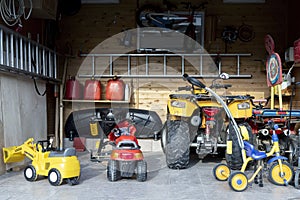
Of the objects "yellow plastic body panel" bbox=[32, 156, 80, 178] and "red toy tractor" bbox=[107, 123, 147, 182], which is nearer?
"yellow plastic body panel" bbox=[32, 156, 80, 178]

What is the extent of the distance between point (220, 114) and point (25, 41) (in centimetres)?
324

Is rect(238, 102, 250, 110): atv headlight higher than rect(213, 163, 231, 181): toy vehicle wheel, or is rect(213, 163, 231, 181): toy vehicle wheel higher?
rect(238, 102, 250, 110): atv headlight

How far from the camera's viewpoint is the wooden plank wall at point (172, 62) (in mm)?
7031

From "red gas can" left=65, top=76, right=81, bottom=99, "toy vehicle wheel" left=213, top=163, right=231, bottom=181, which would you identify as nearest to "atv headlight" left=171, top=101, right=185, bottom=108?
"toy vehicle wheel" left=213, top=163, right=231, bottom=181

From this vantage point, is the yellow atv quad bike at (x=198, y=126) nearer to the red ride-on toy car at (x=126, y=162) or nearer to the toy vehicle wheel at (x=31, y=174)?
the red ride-on toy car at (x=126, y=162)

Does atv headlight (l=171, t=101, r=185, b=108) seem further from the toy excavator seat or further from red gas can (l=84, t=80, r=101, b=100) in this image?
red gas can (l=84, t=80, r=101, b=100)

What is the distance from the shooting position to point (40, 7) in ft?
17.8

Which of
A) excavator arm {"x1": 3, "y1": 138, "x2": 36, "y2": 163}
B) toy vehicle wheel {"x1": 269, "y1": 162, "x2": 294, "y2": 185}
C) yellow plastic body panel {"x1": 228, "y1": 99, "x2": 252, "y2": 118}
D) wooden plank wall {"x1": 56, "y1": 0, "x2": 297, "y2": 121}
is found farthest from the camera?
wooden plank wall {"x1": 56, "y1": 0, "x2": 297, "y2": 121}

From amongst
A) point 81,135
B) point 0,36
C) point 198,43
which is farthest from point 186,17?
point 0,36

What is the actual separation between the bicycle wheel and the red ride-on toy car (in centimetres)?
367

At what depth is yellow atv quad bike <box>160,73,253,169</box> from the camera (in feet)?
A: 14.7

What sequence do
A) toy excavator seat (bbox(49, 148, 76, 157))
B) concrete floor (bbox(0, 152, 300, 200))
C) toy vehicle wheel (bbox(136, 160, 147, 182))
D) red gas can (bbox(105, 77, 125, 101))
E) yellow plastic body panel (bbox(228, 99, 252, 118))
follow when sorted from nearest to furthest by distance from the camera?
concrete floor (bbox(0, 152, 300, 200)), toy excavator seat (bbox(49, 148, 76, 157)), toy vehicle wheel (bbox(136, 160, 147, 182)), yellow plastic body panel (bbox(228, 99, 252, 118)), red gas can (bbox(105, 77, 125, 101))

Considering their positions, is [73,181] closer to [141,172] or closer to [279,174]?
[141,172]

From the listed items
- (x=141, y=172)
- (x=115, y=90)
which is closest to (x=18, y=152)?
(x=141, y=172)
